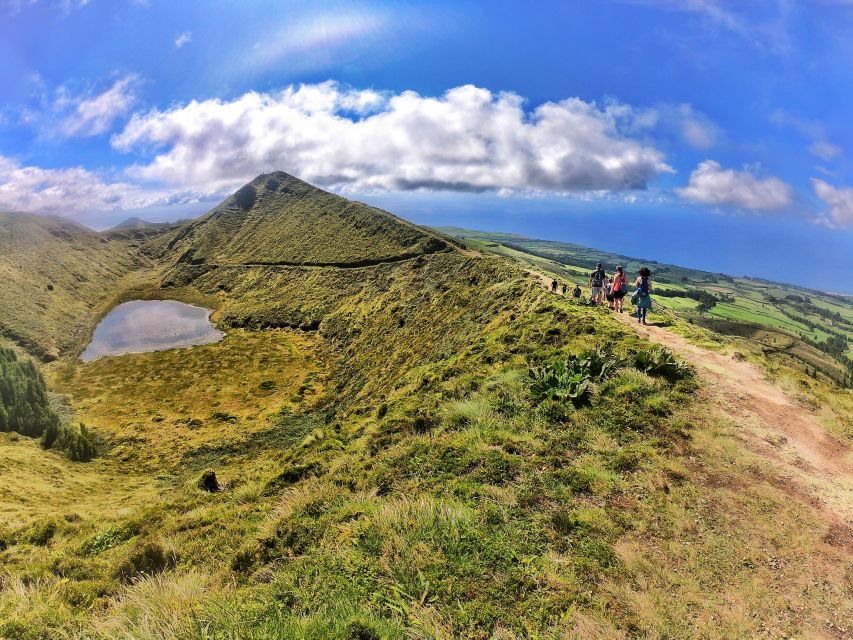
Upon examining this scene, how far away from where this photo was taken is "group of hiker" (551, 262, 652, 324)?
21.9 meters

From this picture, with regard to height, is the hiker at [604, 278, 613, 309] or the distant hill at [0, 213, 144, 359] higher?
the hiker at [604, 278, 613, 309]

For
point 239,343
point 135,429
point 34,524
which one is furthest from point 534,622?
point 239,343

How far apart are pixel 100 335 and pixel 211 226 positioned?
97.6m

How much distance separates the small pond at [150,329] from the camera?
80812mm

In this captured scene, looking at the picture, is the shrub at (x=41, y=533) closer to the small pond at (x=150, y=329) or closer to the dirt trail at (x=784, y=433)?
the dirt trail at (x=784, y=433)

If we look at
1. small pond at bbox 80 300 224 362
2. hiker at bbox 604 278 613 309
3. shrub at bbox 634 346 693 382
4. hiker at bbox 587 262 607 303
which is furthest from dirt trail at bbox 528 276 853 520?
small pond at bbox 80 300 224 362

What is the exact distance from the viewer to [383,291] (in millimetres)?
76125

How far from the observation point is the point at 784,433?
11.1m

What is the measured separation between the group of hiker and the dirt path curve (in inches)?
261

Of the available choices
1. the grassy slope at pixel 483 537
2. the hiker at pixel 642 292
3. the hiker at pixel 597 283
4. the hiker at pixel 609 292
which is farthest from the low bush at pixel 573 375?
the hiker at pixel 597 283

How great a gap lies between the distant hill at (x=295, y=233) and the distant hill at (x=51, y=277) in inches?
1085

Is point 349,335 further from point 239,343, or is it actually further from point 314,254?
point 314,254

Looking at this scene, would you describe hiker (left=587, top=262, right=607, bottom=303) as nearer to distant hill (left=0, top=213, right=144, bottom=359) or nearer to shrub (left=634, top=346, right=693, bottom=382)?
shrub (left=634, top=346, right=693, bottom=382)

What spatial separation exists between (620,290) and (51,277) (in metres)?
164
